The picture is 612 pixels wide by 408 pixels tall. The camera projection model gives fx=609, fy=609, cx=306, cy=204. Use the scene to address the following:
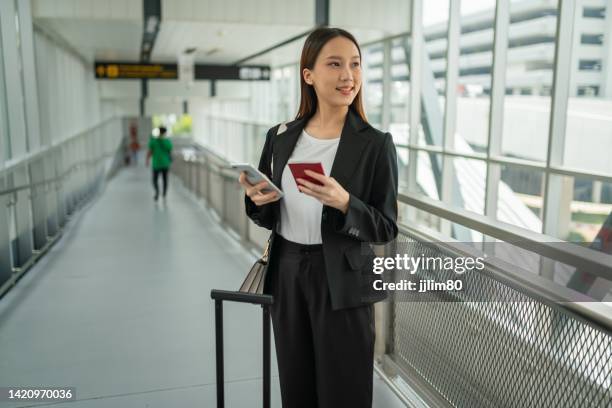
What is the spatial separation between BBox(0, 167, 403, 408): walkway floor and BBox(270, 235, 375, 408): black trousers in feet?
4.09

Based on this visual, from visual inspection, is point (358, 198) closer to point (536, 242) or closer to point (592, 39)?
point (536, 242)

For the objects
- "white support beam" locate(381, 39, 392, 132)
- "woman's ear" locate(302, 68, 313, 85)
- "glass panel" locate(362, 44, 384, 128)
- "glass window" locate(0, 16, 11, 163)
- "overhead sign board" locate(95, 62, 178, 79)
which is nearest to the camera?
"woman's ear" locate(302, 68, 313, 85)

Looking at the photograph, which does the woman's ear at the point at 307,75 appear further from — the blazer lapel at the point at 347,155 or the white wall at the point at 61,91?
the white wall at the point at 61,91

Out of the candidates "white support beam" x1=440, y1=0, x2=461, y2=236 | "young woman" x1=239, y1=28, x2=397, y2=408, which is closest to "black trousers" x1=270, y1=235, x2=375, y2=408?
"young woman" x1=239, y1=28, x2=397, y2=408

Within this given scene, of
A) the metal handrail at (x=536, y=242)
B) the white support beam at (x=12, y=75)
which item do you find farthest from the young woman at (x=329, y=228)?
the white support beam at (x=12, y=75)

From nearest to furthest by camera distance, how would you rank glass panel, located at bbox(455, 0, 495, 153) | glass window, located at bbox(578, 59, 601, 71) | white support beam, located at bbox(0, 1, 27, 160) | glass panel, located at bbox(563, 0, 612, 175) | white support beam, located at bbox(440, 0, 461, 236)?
white support beam, located at bbox(0, 1, 27, 160)
white support beam, located at bbox(440, 0, 461, 236)
glass panel, located at bbox(455, 0, 495, 153)
glass panel, located at bbox(563, 0, 612, 175)
glass window, located at bbox(578, 59, 601, 71)

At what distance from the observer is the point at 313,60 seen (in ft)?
6.40

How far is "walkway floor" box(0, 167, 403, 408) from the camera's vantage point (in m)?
3.55

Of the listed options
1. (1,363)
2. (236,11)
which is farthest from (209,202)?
(1,363)

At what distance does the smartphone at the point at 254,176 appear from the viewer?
180 centimetres

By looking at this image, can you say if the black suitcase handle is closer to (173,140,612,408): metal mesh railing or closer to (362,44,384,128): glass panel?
(173,140,612,408): metal mesh railing

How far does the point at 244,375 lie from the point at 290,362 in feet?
5.67

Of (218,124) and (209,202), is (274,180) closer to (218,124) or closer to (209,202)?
(209,202)

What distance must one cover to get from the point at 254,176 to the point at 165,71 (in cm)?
1629
